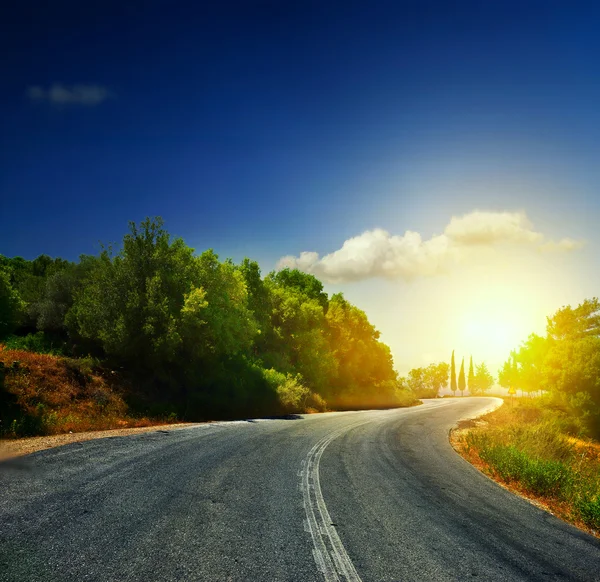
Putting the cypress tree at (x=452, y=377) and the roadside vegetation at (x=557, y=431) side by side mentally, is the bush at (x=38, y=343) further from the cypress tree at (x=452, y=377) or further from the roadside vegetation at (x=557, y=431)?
the cypress tree at (x=452, y=377)

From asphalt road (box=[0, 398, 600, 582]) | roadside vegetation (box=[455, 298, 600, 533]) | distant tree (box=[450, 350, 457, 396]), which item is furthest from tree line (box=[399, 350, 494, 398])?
asphalt road (box=[0, 398, 600, 582])

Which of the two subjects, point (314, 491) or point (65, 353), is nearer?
point (314, 491)

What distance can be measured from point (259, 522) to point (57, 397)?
50.1 ft

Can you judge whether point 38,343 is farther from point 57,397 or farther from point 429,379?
point 429,379

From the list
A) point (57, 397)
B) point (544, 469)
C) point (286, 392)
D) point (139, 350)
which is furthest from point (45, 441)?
point (286, 392)

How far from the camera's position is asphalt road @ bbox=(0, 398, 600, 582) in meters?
4.63

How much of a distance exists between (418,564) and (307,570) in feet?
5.43

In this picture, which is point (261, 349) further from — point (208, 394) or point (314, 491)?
point (314, 491)

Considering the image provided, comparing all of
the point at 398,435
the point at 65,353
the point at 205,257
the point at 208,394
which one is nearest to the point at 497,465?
the point at 398,435

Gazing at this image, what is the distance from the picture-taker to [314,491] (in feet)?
25.6

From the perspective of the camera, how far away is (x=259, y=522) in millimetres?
5922

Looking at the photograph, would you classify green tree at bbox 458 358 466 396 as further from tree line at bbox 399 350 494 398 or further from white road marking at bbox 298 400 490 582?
white road marking at bbox 298 400 490 582

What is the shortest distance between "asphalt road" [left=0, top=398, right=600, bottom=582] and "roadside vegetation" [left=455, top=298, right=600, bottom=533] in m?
1.31

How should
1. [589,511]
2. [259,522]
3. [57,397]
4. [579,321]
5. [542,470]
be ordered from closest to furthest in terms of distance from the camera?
[259,522], [589,511], [542,470], [57,397], [579,321]
